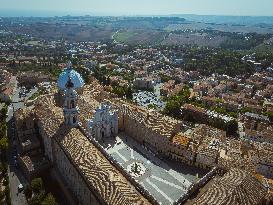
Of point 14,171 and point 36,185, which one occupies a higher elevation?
point 36,185

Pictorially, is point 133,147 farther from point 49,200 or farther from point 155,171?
point 49,200

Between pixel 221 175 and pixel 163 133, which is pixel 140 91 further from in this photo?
pixel 221 175

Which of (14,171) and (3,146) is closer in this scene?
(14,171)

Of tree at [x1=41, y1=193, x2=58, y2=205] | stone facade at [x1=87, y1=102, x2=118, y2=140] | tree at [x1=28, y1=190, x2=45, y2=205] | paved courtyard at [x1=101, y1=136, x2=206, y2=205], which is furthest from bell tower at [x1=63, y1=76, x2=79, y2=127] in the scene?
tree at [x1=41, y1=193, x2=58, y2=205]

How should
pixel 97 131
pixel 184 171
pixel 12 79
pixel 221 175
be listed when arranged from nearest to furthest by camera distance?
pixel 221 175, pixel 184 171, pixel 97 131, pixel 12 79

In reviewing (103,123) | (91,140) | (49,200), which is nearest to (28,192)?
(49,200)

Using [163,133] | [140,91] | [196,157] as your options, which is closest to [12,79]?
[140,91]

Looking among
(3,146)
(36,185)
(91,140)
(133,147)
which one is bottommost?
(133,147)
